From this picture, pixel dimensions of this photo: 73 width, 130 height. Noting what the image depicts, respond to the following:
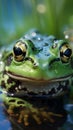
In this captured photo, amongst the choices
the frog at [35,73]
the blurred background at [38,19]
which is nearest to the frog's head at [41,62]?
the frog at [35,73]

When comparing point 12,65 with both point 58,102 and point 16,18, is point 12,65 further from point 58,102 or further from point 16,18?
point 16,18

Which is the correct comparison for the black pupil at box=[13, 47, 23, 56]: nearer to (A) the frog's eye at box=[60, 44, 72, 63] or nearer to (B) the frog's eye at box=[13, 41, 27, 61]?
(B) the frog's eye at box=[13, 41, 27, 61]

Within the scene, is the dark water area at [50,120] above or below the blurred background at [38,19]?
below

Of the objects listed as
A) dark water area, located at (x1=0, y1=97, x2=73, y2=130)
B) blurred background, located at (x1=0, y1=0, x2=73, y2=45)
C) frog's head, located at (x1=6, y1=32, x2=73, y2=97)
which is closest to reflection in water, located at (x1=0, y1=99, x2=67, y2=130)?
dark water area, located at (x1=0, y1=97, x2=73, y2=130)

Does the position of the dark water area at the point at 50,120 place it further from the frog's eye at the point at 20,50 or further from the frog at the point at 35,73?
the frog's eye at the point at 20,50

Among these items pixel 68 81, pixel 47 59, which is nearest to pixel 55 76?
pixel 47 59

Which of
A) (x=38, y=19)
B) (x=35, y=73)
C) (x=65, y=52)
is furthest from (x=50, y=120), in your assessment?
(x=38, y=19)

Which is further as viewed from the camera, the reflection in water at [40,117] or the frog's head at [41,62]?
the frog's head at [41,62]
